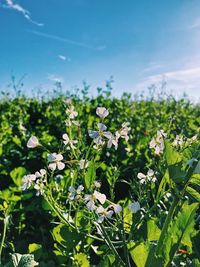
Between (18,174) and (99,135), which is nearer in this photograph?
(99,135)

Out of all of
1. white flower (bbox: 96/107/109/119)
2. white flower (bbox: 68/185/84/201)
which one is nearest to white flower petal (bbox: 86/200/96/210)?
white flower (bbox: 68/185/84/201)

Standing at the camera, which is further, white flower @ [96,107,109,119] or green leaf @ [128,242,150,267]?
white flower @ [96,107,109,119]

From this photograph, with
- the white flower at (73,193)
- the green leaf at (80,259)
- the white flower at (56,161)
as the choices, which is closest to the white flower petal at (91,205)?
the white flower at (73,193)

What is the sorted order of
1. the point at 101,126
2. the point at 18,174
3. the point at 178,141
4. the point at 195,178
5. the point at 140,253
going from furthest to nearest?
the point at 18,174
the point at 178,141
the point at 101,126
the point at 140,253
the point at 195,178

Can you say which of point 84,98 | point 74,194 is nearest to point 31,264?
point 74,194

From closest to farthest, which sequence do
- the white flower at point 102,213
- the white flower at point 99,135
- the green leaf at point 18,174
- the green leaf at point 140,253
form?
the green leaf at point 140,253
the white flower at point 102,213
the white flower at point 99,135
the green leaf at point 18,174

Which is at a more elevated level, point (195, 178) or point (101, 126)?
point (101, 126)

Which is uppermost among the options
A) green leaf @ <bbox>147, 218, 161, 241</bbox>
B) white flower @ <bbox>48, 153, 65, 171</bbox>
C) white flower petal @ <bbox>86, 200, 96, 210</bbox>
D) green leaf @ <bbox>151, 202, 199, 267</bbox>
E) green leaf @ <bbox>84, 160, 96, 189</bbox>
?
white flower @ <bbox>48, 153, 65, 171</bbox>

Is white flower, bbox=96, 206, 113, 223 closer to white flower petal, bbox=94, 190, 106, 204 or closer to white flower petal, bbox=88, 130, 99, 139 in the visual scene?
white flower petal, bbox=94, 190, 106, 204

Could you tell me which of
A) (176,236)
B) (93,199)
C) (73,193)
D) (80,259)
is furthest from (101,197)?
(80,259)

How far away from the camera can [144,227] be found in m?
1.41

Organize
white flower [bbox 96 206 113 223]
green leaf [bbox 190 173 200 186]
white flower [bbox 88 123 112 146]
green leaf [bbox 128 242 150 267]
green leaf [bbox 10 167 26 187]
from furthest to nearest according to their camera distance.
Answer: green leaf [bbox 10 167 26 187], white flower [bbox 88 123 112 146], white flower [bbox 96 206 113 223], green leaf [bbox 128 242 150 267], green leaf [bbox 190 173 200 186]

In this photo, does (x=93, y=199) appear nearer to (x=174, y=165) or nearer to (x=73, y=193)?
(x=73, y=193)

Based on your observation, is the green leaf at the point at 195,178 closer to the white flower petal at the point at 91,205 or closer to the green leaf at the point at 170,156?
the green leaf at the point at 170,156
